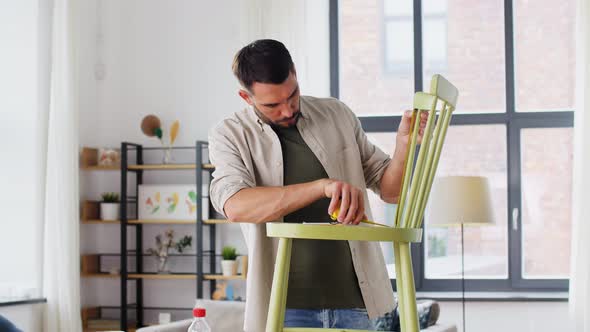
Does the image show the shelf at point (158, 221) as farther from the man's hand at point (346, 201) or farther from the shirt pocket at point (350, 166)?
the man's hand at point (346, 201)

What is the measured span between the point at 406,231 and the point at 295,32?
455cm

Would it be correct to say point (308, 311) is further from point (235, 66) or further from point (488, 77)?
point (488, 77)

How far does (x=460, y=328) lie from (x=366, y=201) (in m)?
4.00

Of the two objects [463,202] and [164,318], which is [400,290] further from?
[164,318]

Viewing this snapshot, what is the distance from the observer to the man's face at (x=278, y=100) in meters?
1.88

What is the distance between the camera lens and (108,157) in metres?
6.11

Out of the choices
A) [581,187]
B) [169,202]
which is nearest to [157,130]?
[169,202]

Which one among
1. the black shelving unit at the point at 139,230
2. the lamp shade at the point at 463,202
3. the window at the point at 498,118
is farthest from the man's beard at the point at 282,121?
the window at the point at 498,118

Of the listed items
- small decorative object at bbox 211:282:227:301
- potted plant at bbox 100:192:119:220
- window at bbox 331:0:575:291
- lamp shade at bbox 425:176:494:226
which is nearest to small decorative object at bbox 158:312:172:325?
small decorative object at bbox 211:282:227:301

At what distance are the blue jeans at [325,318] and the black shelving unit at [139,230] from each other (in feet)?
12.9

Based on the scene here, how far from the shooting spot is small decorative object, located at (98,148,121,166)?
610cm

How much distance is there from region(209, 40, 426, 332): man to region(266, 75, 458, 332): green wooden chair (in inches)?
7.2

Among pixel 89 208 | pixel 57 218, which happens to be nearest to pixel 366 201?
pixel 57 218

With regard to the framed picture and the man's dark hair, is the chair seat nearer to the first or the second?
the man's dark hair
